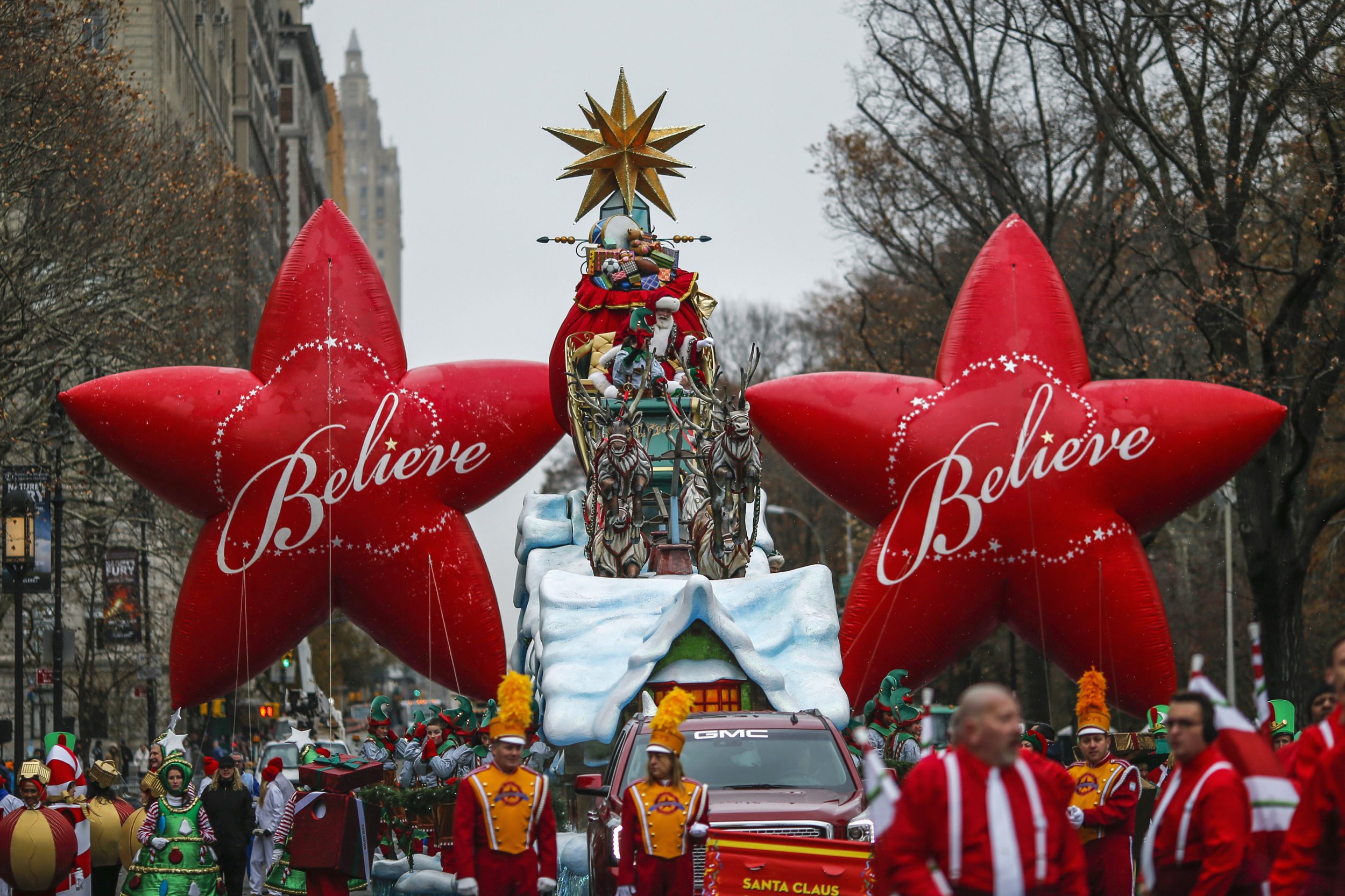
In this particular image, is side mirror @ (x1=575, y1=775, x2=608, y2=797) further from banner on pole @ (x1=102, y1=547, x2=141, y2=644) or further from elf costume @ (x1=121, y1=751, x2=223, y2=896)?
banner on pole @ (x1=102, y1=547, x2=141, y2=644)

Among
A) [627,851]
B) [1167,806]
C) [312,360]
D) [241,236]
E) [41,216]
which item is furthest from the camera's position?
[241,236]

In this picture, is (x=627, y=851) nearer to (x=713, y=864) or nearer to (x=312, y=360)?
(x=713, y=864)

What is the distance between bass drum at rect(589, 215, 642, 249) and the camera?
21.8 m

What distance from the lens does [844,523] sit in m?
51.4

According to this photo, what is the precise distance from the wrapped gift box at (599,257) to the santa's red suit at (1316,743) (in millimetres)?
14449

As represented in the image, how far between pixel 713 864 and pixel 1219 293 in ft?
41.3

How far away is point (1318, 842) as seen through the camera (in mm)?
6895

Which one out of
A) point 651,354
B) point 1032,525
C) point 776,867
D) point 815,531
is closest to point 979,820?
point 776,867

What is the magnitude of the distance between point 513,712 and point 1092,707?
13.8 ft

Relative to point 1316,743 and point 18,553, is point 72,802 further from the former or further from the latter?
point 1316,743

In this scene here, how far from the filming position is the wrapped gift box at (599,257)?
70.6 ft

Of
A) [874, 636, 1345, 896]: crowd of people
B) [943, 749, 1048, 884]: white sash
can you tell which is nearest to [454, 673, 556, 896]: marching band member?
[874, 636, 1345, 896]: crowd of people

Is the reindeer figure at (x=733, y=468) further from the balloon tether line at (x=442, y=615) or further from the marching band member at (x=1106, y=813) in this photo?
the marching band member at (x=1106, y=813)

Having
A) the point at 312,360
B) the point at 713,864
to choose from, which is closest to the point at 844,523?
the point at 312,360
